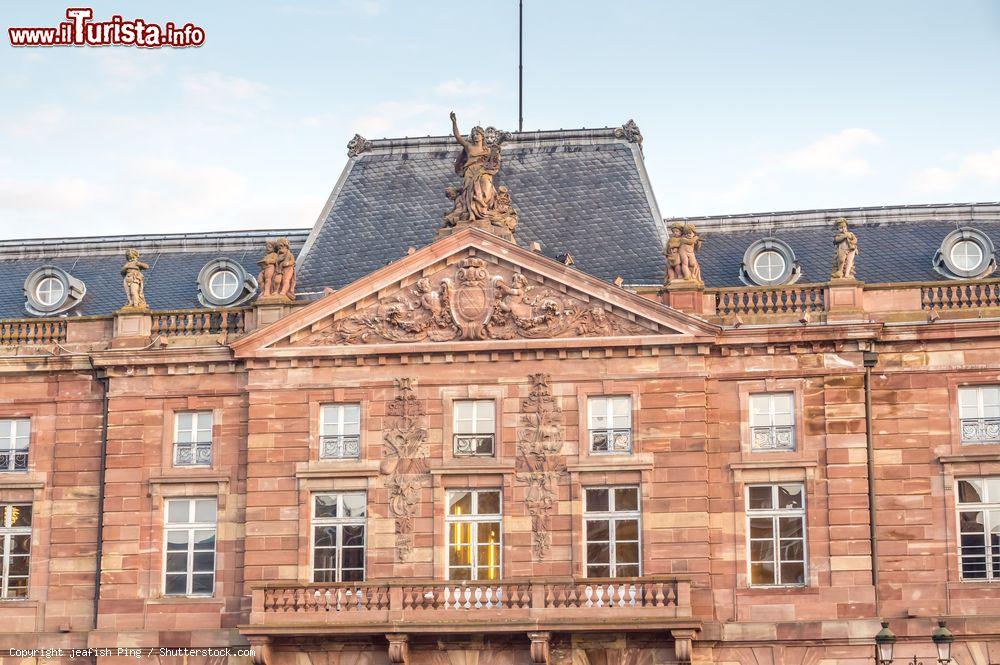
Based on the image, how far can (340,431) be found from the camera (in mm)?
52125

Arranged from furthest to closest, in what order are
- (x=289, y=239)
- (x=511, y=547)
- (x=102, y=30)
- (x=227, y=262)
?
(x=289, y=239), (x=227, y=262), (x=511, y=547), (x=102, y=30)

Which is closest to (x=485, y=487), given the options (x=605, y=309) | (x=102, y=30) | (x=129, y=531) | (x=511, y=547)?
(x=511, y=547)

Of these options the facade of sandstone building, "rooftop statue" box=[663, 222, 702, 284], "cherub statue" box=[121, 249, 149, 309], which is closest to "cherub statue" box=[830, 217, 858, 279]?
the facade of sandstone building

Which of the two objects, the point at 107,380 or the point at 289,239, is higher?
the point at 289,239

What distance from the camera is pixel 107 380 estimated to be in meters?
53.6

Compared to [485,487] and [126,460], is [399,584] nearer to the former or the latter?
[485,487]

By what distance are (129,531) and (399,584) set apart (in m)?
8.04

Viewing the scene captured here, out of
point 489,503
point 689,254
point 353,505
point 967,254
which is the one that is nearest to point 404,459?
point 353,505

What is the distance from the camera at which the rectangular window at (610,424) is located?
50969mm

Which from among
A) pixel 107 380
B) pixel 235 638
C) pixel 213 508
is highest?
pixel 107 380

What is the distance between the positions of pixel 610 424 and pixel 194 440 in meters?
11.2

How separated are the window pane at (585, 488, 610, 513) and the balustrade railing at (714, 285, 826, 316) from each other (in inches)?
223

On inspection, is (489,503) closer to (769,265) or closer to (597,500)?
(597,500)

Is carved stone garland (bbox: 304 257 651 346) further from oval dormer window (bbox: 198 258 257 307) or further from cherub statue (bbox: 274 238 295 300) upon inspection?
oval dormer window (bbox: 198 258 257 307)
